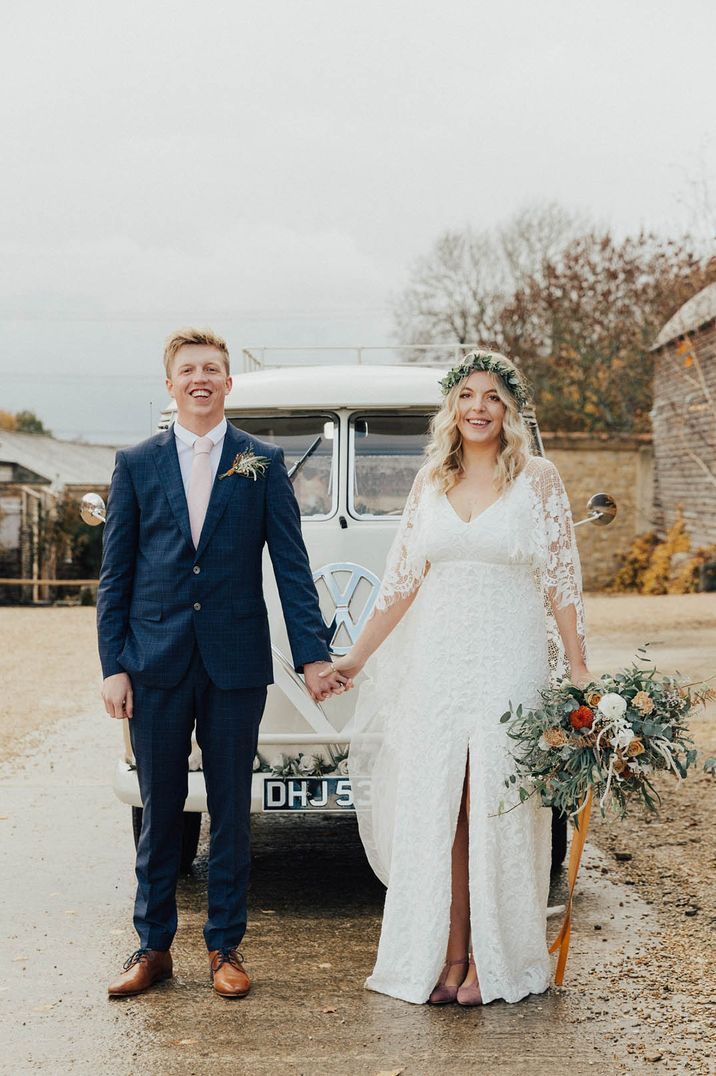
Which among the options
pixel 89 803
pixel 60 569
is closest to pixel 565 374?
pixel 60 569

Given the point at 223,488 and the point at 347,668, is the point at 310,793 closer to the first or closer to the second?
the point at 347,668

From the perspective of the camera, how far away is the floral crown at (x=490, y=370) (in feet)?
14.9

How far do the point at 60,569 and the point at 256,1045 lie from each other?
28.1 meters

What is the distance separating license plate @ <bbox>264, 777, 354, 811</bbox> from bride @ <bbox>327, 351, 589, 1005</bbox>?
650mm

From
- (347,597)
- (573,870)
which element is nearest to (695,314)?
(347,597)

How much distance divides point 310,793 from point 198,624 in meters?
1.28

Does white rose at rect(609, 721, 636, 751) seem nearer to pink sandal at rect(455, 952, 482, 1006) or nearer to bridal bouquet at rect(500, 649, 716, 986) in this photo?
bridal bouquet at rect(500, 649, 716, 986)

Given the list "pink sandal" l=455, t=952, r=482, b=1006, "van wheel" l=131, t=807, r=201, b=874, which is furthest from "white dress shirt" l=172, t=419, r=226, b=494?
"van wheel" l=131, t=807, r=201, b=874

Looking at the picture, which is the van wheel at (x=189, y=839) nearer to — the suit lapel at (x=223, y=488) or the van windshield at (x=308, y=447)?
the van windshield at (x=308, y=447)

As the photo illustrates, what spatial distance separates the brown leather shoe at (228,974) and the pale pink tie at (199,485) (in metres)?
1.52

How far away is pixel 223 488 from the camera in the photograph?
439 cm

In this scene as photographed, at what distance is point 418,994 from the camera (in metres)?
4.34

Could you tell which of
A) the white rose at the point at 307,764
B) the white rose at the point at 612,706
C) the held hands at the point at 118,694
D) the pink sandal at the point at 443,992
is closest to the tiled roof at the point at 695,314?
the white rose at the point at 307,764

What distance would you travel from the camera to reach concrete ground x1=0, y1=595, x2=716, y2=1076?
3.87 meters
